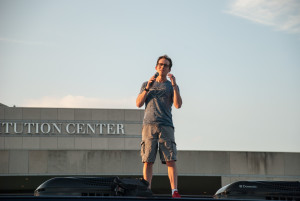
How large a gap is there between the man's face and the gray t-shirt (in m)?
0.14

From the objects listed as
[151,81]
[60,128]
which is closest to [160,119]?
[151,81]

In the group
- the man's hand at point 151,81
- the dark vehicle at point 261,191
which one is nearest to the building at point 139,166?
the man's hand at point 151,81

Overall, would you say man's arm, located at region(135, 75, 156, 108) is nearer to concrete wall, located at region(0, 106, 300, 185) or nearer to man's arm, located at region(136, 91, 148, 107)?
man's arm, located at region(136, 91, 148, 107)

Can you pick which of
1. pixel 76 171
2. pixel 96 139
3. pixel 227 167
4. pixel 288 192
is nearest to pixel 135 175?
pixel 76 171

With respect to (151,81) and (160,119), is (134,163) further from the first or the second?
(151,81)

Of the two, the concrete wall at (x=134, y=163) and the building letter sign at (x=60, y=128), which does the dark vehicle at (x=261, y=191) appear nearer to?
the concrete wall at (x=134, y=163)

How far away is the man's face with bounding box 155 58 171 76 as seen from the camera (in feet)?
20.6

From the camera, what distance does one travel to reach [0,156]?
20422mm

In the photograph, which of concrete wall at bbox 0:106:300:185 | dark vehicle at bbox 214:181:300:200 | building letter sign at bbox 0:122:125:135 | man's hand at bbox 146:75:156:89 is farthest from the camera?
building letter sign at bbox 0:122:125:135

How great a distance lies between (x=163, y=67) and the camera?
6.30 metres

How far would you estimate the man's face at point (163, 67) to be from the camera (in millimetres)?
6270

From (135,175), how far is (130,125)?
14.1 m

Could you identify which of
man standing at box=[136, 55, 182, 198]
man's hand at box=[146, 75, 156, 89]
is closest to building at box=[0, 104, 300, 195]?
man standing at box=[136, 55, 182, 198]

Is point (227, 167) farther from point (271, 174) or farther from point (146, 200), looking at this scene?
point (146, 200)
